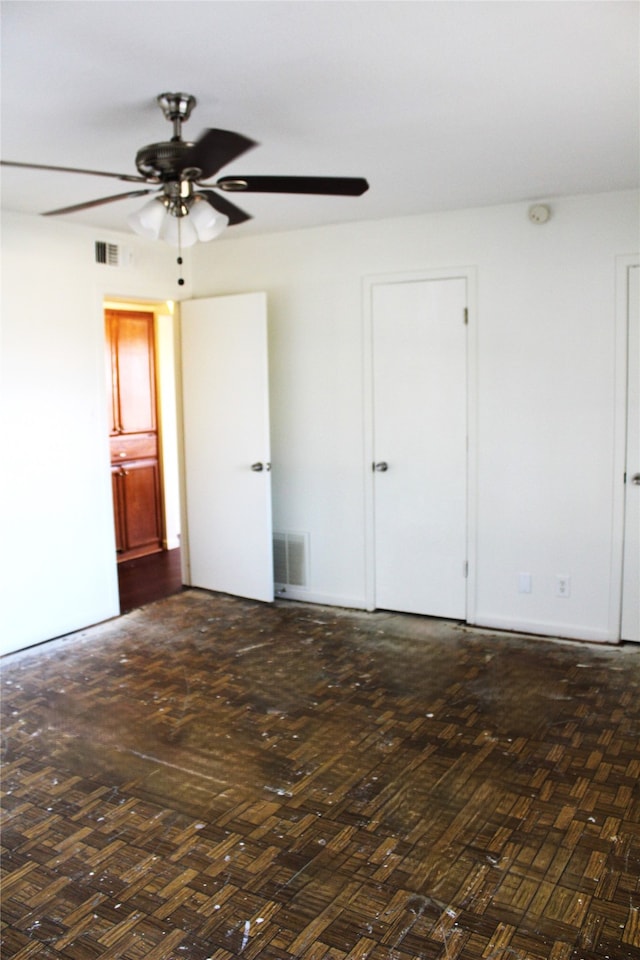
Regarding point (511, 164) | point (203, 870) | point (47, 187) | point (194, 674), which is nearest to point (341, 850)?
point (203, 870)


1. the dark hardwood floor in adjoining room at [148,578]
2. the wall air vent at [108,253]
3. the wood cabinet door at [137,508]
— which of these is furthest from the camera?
the wood cabinet door at [137,508]

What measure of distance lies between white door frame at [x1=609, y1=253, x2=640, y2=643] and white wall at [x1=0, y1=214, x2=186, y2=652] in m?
2.89

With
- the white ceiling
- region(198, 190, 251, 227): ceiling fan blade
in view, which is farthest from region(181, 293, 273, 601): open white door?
region(198, 190, 251, 227): ceiling fan blade

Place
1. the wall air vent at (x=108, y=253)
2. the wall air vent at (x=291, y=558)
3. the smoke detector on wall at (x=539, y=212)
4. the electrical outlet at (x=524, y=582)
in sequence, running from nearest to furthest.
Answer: the smoke detector on wall at (x=539, y=212), the electrical outlet at (x=524, y=582), the wall air vent at (x=108, y=253), the wall air vent at (x=291, y=558)

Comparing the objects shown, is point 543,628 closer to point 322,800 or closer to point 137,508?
point 322,800

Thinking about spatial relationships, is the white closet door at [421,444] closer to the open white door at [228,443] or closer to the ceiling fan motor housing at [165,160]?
the open white door at [228,443]

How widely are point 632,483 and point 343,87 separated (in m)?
2.57

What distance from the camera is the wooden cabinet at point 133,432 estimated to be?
6.16m

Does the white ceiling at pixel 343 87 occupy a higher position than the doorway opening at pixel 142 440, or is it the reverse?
the white ceiling at pixel 343 87

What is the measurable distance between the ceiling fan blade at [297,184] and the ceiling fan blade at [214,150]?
0.20 feet

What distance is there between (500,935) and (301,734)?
51.7 inches

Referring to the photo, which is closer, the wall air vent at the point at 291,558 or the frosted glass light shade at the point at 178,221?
the frosted glass light shade at the point at 178,221

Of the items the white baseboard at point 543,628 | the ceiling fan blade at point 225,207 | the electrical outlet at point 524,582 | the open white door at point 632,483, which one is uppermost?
the ceiling fan blade at point 225,207

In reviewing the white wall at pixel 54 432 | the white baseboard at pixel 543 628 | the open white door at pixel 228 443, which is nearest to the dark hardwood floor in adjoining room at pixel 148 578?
the open white door at pixel 228 443
